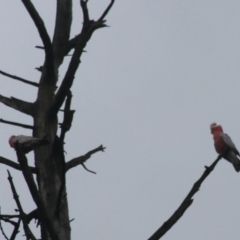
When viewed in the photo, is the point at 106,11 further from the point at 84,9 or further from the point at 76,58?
the point at 76,58

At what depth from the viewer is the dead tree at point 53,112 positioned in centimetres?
448

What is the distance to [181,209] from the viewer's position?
13.2 ft

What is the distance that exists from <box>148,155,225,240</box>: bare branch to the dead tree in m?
0.74

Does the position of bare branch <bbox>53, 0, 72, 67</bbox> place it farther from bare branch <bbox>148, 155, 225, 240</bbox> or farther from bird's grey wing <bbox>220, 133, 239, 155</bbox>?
bird's grey wing <bbox>220, 133, 239, 155</bbox>

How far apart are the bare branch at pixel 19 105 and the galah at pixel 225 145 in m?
4.30

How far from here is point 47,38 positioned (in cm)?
502

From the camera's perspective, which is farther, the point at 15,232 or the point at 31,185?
the point at 15,232

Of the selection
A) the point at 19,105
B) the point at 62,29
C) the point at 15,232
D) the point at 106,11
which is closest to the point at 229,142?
the point at 62,29

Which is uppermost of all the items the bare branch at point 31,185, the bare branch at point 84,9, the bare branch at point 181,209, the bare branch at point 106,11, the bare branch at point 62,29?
the bare branch at point 62,29

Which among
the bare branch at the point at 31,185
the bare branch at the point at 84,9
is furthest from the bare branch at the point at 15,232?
the bare branch at the point at 84,9

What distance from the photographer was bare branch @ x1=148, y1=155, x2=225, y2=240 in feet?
12.9

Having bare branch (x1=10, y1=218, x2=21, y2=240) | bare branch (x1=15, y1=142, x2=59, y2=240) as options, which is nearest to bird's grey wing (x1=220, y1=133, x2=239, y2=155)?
bare branch (x1=10, y1=218, x2=21, y2=240)

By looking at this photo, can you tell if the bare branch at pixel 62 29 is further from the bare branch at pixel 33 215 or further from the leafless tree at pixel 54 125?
the bare branch at pixel 33 215

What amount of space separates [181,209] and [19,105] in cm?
200
